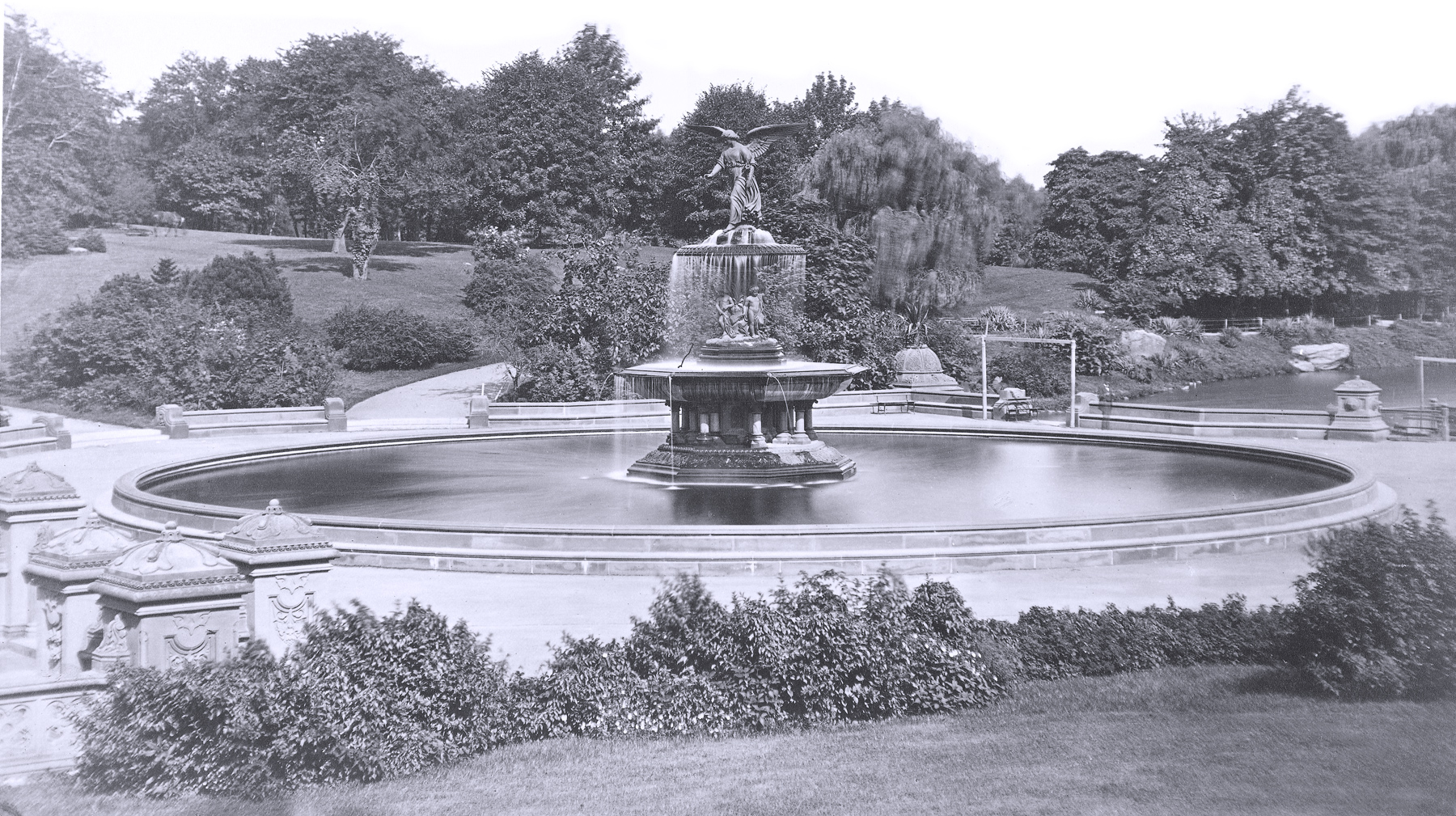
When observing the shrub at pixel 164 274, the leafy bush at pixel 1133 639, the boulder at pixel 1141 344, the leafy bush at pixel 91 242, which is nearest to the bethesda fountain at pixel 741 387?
the leafy bush at pixel 1133 639

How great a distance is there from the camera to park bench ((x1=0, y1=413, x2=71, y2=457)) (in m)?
28.0

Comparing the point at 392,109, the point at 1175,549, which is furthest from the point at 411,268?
the point at 1175,549

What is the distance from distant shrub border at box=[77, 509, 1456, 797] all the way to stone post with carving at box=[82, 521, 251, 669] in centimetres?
32

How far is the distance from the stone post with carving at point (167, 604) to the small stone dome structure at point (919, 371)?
34974 millimetres

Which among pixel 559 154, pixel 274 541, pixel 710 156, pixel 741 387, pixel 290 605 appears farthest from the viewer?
pixel 559 154

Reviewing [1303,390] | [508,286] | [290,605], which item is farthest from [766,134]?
[1303,390]

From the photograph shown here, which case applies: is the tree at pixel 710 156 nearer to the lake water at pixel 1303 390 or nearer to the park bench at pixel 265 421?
the lake water at pixel 1303 390

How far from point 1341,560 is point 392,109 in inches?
1706

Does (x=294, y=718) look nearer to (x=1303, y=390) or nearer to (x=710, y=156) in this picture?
(x=1303, y=390)

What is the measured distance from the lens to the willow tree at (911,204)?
51406mm

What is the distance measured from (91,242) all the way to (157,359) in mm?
21826

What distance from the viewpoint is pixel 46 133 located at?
3500cm

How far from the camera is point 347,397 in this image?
43.2 metres

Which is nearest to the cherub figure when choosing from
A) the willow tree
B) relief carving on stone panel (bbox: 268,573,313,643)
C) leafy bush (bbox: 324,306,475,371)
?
relief carving on stone panel (bbox: 268,573,313,643)
